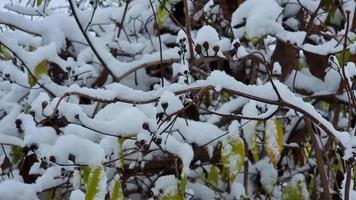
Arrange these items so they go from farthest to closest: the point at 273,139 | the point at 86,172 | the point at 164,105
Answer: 1. the point at 273,139
2. the point at 86,172
3. the point at 164,105

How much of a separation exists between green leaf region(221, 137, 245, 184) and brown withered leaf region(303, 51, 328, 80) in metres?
0.46

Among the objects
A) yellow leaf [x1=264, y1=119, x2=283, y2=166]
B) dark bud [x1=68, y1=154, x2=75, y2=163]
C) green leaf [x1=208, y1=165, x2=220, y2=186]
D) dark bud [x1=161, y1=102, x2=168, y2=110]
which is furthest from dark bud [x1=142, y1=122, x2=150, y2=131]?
green leaf [x1=208, y1=165, x2=220, y2=186]

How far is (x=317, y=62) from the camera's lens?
162 cm

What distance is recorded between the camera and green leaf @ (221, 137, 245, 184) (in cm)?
127

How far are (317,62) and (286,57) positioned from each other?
88 millimetres

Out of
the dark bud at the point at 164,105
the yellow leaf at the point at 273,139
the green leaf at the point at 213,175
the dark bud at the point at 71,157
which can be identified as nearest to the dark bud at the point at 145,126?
the dark bud at the point at 164,105

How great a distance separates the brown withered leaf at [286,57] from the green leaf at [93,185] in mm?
766

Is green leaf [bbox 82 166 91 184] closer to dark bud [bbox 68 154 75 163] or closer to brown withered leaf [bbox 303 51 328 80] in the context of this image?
dark bud [bbox 68 154 75 163]

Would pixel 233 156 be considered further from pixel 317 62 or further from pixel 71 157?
pixel 317 62

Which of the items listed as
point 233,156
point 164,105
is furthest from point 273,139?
point 164,105

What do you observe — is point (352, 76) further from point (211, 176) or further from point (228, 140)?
point (211, 176)

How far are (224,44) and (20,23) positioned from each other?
0.74 m

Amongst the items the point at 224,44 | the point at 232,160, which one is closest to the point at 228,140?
the point at 232,160

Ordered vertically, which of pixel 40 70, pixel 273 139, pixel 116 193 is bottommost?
pixel 116 193
